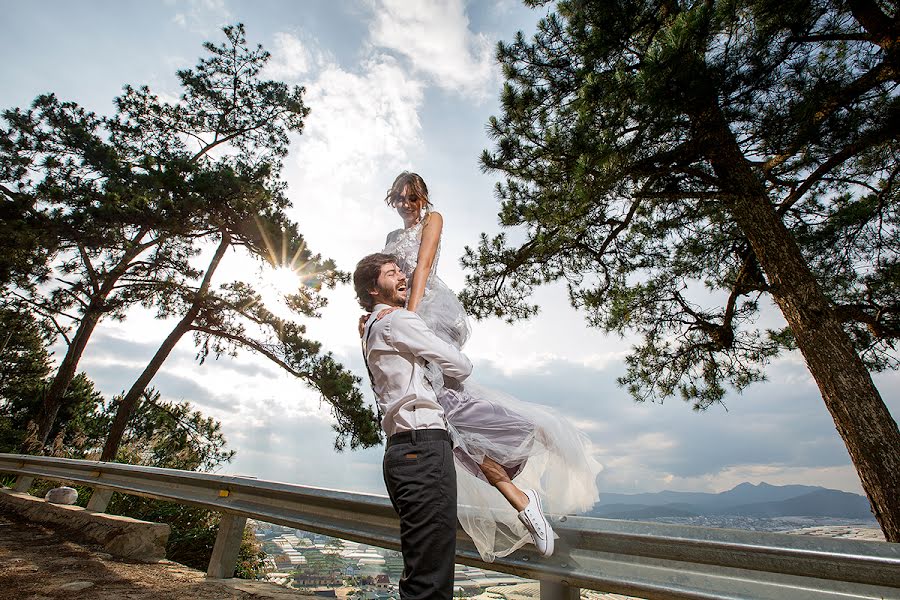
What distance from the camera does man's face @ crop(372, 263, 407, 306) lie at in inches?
69.7

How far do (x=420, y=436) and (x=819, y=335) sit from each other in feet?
14.0

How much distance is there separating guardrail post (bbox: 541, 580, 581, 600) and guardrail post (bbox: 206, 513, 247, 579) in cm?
170

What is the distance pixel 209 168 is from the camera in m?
9.66

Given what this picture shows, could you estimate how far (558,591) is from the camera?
55.7 inches

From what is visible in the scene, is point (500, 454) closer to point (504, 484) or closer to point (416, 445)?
point (504, 484)

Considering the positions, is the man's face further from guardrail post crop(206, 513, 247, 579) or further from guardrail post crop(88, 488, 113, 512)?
guardrail post crop(88, 488, 113, 512)

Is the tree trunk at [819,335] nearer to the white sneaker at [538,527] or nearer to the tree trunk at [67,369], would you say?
the white sneaker at [538,527]

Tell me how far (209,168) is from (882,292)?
1178 cm

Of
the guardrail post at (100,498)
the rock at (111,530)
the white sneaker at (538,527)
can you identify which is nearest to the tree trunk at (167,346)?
the rock at (111,530)

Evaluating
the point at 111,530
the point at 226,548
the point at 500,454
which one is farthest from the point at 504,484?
the point at 111,530

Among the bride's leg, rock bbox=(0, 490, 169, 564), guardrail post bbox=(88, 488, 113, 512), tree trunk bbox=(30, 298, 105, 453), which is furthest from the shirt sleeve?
tree trunk bbox=(30, 298, 105, 453)

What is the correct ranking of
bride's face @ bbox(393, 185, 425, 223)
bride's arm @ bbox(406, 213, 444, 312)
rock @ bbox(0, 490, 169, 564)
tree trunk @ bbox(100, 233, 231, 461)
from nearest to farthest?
bride's arm @ bbox(406, 213, 444, 312) < bride's face @ bbox(393, 185, 425, 223) < rock @ bbox(0, 490, 169, 564) < tree trunk @ bbox(100, 233, 231, 461)

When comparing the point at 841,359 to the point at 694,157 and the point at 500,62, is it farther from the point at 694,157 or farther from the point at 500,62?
the point at 500,62

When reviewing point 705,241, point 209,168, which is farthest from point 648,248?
point 209,168
